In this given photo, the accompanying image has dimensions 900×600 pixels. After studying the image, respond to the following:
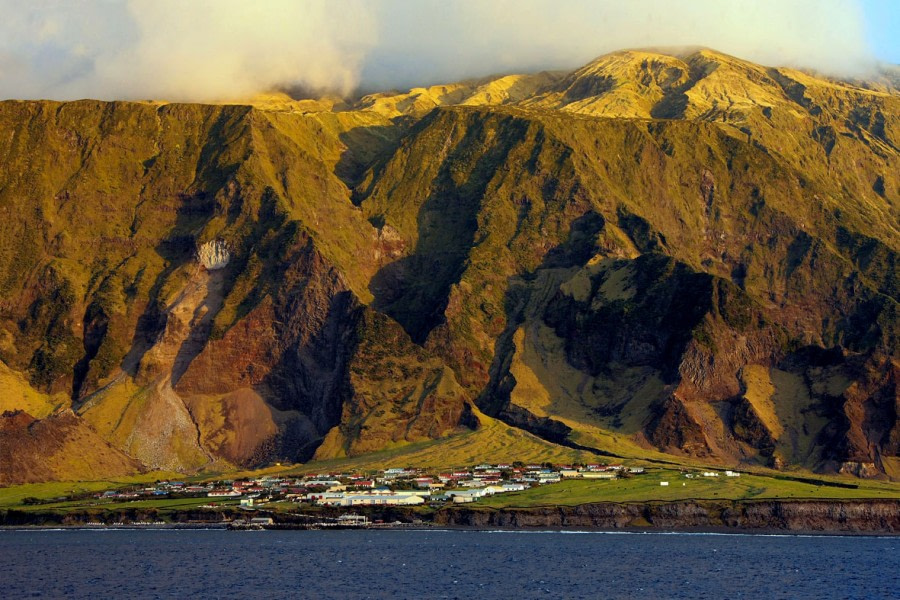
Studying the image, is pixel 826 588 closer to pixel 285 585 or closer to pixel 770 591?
pixel 770 591

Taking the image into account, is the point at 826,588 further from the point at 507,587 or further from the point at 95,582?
the point at 95,582

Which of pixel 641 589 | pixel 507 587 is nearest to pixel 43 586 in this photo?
Answer: pixel 507 587

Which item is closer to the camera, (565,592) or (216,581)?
(565,592)

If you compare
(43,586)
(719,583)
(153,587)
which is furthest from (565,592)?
(43,586)

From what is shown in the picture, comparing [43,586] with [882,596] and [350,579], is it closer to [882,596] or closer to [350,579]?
[350,579]

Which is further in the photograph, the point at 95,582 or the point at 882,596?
the point at 95,582

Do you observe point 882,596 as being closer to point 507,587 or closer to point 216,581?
point 507,587

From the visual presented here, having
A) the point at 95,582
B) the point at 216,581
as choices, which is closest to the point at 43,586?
the point at 95,582

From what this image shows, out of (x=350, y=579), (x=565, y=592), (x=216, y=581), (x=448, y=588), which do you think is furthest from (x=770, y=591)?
(x=216, y=581)
